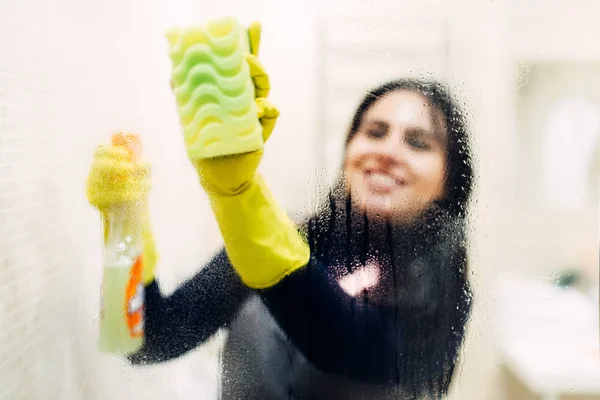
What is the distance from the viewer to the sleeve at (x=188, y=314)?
2.02ft

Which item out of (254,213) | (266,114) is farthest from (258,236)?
(266,114)

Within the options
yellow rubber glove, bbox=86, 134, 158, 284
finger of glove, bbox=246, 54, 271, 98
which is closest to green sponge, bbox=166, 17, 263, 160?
finger of glove, bbox=246, 54, 271, 98

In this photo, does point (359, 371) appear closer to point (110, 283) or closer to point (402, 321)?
point (402, 321)

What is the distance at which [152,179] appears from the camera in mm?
612

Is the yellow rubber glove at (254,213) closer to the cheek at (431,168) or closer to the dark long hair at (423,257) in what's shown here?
the dark long hair at (423,257)

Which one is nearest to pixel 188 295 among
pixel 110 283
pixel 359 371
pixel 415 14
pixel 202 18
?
pixel 110 283

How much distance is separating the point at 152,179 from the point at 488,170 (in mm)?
401

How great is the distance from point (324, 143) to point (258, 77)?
117 mm

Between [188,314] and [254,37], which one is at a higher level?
[254,37]

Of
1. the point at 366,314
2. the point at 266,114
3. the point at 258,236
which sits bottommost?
the point at 366,314

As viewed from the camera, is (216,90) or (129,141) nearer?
(216,90)

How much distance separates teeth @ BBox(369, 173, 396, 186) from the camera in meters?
0.60

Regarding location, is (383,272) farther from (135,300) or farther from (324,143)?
(135,300)

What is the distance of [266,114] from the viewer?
0.54m
